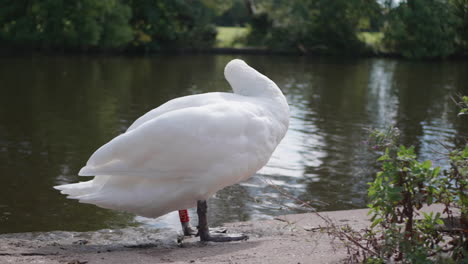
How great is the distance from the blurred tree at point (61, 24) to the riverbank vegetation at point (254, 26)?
0.06 metres

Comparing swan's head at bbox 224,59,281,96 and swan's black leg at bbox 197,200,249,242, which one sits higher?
swan's head at bbox 224,59,281,96

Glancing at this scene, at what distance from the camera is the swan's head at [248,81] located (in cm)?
561

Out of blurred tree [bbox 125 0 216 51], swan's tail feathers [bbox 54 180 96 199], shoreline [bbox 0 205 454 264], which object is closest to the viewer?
shoreline [bbox 0 205 454 264]

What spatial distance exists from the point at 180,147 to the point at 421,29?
114ft

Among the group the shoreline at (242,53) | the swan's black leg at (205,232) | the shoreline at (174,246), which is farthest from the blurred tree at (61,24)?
Result: the swan's black leg at (205,232)

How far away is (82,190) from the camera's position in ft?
17.0

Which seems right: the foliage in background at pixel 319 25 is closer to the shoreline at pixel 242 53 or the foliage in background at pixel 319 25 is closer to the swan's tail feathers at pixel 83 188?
the shoreline at pixel 242 53

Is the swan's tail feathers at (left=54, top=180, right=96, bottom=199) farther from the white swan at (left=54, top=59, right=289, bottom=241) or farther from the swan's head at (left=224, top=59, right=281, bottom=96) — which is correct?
the swan's head at (left=224, top=59, right=281, bottom=96)

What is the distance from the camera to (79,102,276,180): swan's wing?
488 cm

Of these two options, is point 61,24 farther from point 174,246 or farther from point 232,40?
point 174,246

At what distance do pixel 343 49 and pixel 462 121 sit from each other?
3191cm

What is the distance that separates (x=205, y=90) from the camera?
20609 mm

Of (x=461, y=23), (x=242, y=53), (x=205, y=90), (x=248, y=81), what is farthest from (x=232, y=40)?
(x=248, y=81)

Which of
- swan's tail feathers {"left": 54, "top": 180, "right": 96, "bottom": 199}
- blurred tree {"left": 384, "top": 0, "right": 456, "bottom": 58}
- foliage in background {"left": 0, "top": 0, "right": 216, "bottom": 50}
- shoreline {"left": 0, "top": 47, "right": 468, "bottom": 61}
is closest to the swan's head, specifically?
swan's tail feathers {"left": 54, "top": 180, "right": 96, "bottom": 199}
